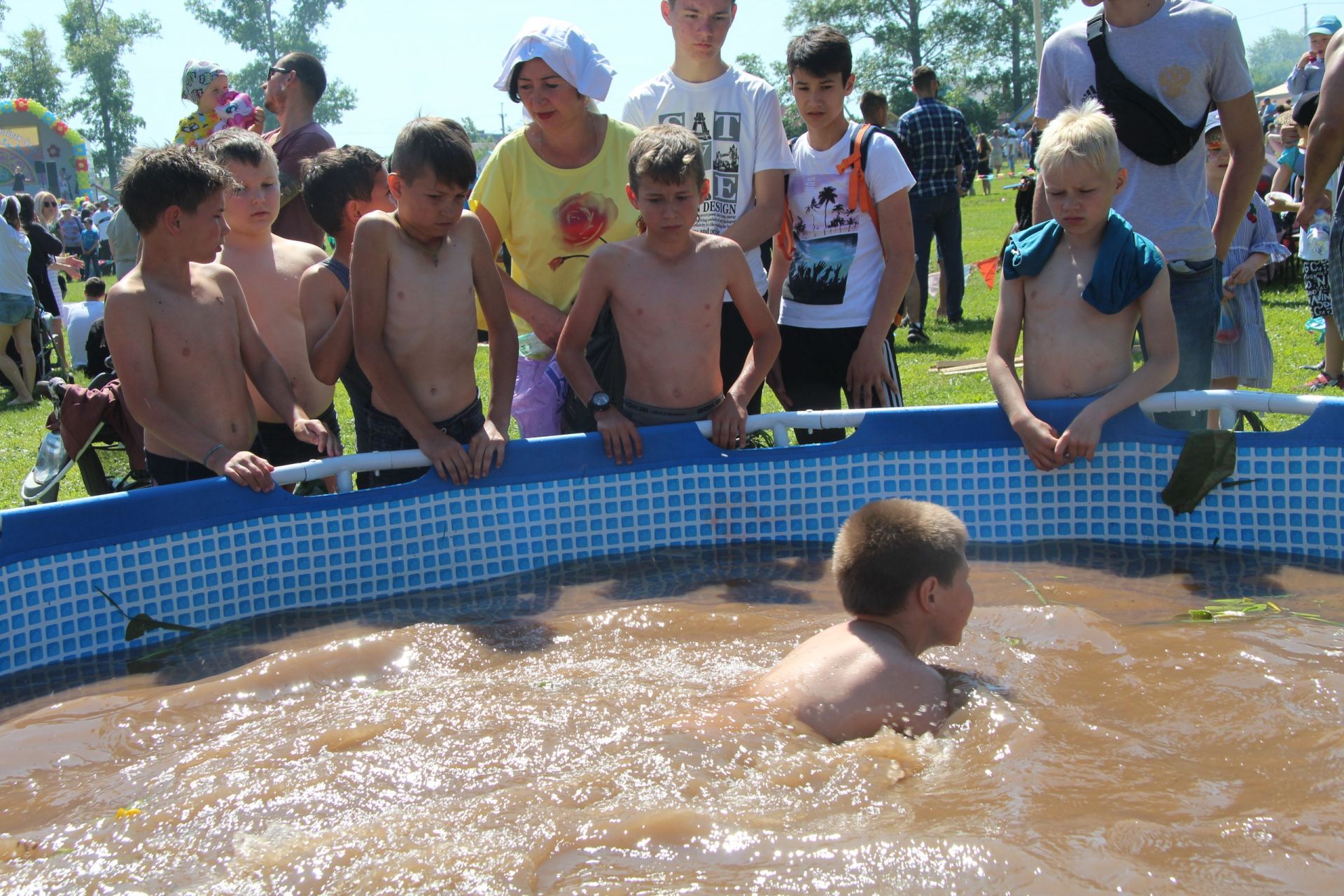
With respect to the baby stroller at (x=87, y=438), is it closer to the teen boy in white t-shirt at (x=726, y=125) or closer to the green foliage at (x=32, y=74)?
the teen boy in white t-shirt at (x=726, y=125)

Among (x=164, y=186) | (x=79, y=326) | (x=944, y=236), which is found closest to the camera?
(x=164, y=186)

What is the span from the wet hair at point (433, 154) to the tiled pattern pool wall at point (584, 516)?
3.35 feet

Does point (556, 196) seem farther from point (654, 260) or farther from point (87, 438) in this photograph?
point (87, 438)

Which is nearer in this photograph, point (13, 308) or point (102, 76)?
point (13, 308)

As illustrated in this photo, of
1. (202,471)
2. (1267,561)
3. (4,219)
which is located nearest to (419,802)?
(202,471)

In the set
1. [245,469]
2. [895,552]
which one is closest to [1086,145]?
[895,552]

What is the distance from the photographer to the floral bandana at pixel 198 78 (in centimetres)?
652

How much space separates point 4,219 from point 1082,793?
1120 centimetres

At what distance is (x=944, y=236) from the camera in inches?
408

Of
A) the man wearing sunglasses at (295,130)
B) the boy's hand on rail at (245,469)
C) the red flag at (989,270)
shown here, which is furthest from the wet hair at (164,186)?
the red flag at (989,270)

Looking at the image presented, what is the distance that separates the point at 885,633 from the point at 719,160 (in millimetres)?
2512

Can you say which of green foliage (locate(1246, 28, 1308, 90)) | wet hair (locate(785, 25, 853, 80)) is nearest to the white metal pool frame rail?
wet hair (locate(785, 25, 853, 80))

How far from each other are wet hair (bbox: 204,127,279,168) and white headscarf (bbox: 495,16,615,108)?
3.26 feet

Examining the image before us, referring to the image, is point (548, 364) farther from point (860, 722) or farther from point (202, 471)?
point (860, 722)
